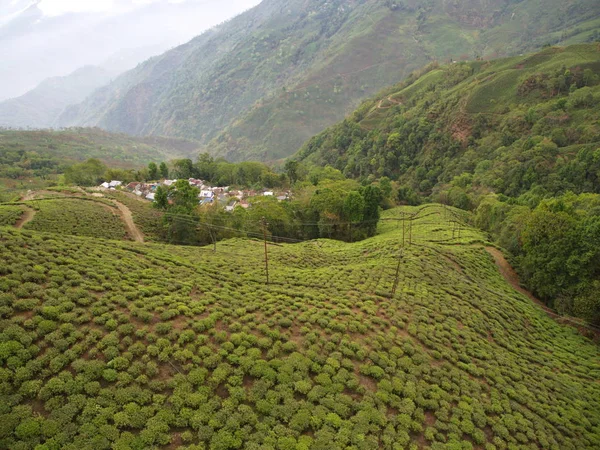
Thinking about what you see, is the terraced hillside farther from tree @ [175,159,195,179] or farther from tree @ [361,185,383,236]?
tree @ [175,159,195,179]

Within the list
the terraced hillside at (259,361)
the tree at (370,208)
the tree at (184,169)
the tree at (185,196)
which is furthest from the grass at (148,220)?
the tree at (184,169)

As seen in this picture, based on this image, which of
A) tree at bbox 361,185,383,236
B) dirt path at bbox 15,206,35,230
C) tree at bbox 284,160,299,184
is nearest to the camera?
dirt path at bbox 15,206,35,230

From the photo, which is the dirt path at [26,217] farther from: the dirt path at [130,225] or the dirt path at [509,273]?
the dirt path at [509,273]

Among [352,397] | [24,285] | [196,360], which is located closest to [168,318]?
[196,360]

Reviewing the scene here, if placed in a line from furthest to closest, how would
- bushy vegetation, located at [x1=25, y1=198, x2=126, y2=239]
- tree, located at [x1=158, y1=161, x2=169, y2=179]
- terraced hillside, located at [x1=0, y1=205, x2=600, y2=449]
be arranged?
tree, located at [x1=158, y1=161, x2=169, y2=179], bushy vegetation, located at [x1=25, y1=198, x2=126, y2=239], terraced hillside, located at [x1=0, y1=205, x2=600, y2=449]

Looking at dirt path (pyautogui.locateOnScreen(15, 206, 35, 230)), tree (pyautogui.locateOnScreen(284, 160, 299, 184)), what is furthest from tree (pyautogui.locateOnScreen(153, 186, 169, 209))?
tree (pyautogui.locateOnScreen(284, 160, 299, 184))
